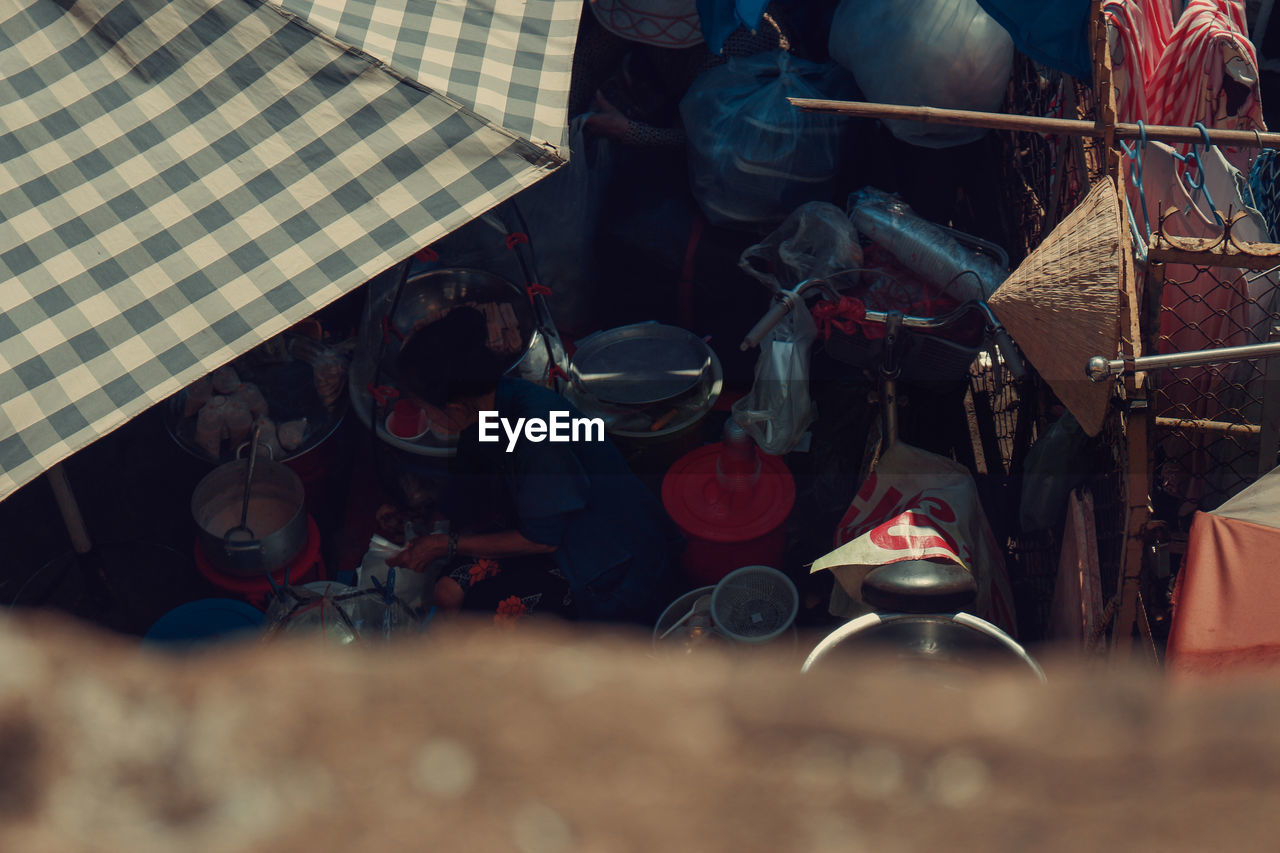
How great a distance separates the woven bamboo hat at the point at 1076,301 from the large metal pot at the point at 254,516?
296 centimetres

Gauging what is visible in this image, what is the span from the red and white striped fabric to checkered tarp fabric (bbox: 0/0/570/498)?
195 cm

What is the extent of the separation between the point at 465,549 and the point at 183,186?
70.3 inches

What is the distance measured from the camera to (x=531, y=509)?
136 inches

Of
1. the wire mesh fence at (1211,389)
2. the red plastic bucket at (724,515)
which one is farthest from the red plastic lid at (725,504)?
the wire mesh fence at (1211,389)

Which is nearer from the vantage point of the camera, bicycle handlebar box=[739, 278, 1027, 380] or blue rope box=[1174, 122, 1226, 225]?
blue rope box=[1174, 122, 1226, 225]

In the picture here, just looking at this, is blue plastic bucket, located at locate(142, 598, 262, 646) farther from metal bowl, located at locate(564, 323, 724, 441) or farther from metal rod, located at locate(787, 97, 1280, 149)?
metal rod, located at locate(787, 97, 1280, 149)

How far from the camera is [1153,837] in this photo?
0.48 meters

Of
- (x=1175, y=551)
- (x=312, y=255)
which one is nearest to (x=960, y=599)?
(x=1175, y=551)

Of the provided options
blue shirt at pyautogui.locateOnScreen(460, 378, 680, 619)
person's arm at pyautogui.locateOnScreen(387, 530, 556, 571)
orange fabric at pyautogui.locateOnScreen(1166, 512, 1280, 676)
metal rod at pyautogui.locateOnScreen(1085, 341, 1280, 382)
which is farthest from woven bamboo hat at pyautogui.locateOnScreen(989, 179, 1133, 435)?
person's arm at pyautogui.locateOnScreen(387, 530, 556, 571)

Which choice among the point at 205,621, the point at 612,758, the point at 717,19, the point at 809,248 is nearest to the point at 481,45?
the point at 717,19

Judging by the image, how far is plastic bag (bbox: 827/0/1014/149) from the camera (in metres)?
3.79

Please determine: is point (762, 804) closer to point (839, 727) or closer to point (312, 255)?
point (839, 727)

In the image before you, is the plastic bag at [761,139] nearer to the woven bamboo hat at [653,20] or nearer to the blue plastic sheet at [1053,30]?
the woven bamboo hat at [653,20]

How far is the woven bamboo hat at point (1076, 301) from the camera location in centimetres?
198
